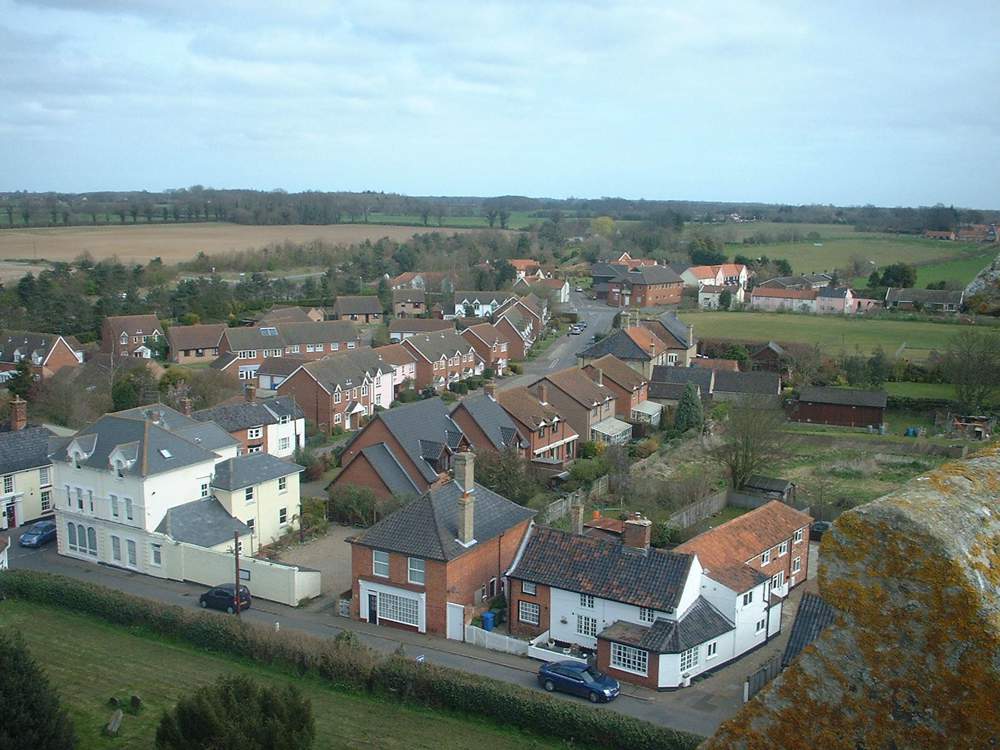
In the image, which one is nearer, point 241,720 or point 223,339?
point 241,720

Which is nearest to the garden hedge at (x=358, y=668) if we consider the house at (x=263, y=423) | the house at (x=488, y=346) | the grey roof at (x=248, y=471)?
the grey roof at (x=248, y=471)

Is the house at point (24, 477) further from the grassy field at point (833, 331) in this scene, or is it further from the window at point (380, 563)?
the grassy field at point (833, 331)

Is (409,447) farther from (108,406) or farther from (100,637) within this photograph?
(108,406)

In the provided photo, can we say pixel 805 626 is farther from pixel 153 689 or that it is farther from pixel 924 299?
pixel 924 299

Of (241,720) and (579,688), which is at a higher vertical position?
(241,720)

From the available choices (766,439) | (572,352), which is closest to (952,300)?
(572,352)


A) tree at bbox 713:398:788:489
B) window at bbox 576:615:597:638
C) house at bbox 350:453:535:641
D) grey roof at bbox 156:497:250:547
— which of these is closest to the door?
house at bbox 350:453:535:641

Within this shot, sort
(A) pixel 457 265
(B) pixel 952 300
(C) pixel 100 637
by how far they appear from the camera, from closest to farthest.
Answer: (C) pixel 100 637 → (B) pixel 952 300 → (A) pixel 457 265
